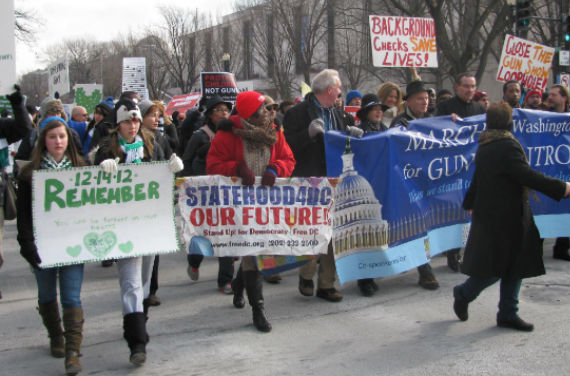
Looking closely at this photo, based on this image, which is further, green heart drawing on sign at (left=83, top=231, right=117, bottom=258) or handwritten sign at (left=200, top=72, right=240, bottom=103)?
handwritten sign at (left=200, top=72, right=240, bottom=103)

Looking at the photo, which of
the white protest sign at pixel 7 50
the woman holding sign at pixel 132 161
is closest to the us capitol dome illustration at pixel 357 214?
the woman holding sign at pixel 132 161

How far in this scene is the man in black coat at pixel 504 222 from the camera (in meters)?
4.62

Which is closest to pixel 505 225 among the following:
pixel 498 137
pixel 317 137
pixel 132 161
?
pixel 498 137

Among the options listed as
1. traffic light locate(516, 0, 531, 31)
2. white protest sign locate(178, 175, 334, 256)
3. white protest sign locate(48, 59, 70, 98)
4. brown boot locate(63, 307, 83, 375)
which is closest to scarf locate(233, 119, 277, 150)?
white protest sign locate(178, 175, 334, 256)

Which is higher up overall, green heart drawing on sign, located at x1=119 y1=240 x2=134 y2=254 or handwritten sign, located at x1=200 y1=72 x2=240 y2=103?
handwritten sign, located at x1=200 y1=72 x2=240 y2=103

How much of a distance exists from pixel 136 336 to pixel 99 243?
699 mm

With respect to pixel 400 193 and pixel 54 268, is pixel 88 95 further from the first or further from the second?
pixel 54 268

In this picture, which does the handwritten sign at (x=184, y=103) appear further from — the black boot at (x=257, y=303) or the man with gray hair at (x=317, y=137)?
the black boot at (x=257, y=303)

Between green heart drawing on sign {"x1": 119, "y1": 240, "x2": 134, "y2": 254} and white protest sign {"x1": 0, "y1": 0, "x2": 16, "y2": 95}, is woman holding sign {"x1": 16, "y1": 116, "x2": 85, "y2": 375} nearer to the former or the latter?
green heart drawing on sign {"x1": 119, "y1": 240, "x2": 134, "y2": 254}

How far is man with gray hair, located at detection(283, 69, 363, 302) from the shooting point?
226 inches

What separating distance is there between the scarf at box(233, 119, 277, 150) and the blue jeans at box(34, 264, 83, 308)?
64.2 inches

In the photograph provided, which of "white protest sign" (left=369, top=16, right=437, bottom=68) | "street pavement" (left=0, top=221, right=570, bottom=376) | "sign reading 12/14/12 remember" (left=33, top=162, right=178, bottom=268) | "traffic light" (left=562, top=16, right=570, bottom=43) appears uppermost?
"traffic light" (left=562, top=16, right=570, bottom=43)

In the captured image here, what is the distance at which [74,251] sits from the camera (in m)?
4.19

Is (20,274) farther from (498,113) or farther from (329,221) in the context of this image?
(498,113)
